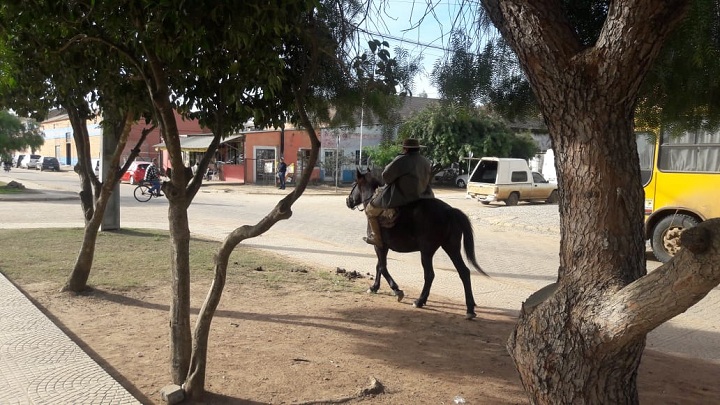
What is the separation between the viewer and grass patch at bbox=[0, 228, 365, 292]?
8.27 meters

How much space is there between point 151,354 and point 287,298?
2508 millimetres

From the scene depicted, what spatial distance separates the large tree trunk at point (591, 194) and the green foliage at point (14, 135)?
96.7ft

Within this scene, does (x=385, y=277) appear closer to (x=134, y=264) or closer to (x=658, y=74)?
(x=134, y=264)

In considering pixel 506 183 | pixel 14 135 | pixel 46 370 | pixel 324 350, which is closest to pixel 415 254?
pixel 324 350

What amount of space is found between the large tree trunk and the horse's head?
16.4ft

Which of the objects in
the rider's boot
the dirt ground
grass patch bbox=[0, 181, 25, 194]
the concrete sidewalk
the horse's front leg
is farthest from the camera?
grass patch bbox=[0, 181, 25, 194]

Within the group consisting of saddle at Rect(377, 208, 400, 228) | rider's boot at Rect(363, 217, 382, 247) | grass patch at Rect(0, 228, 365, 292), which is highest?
saddle at Rect(377, 208, 400, 228)

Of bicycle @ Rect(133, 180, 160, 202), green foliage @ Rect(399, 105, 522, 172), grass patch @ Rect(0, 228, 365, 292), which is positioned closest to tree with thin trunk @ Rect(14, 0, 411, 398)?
grass patch @ Rect(0, 228, 365, 292)

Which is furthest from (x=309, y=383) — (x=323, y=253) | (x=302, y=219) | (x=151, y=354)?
(x=302, y=219)

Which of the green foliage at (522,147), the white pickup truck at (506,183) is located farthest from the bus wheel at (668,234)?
the green foliage at (522,147)

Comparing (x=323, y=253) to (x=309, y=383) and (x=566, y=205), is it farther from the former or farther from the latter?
(x=566, y=205)

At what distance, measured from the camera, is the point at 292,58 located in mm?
5348

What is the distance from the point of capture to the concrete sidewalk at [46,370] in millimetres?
3988

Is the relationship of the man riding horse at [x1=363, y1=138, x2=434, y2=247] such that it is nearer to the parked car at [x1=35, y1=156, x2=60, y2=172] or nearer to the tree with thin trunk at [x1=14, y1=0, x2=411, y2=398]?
the tree with thin trunk at [x1=14, y1=0, x2=411, y2=398]
